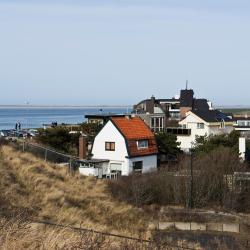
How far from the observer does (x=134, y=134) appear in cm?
3406

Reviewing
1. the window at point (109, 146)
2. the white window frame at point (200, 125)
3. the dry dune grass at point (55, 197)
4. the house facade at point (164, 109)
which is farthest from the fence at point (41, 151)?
the white window frame at point (200, 125)

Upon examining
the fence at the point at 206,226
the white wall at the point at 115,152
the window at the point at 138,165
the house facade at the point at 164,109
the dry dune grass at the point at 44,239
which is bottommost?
the fence at the point at 206,226

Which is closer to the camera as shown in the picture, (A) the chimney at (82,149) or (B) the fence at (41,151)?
(B) the fence at (41,151)

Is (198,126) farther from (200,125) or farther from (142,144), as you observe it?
(142,144)

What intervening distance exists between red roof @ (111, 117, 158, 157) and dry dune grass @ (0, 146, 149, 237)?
15.6 m

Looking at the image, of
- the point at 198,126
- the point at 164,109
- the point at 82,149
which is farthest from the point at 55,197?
the point at 164,109

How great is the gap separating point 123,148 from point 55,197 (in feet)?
64.5

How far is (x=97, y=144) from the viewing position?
35.0m

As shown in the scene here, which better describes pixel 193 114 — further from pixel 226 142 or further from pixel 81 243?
pixel 81 243

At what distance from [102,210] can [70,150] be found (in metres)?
21.2

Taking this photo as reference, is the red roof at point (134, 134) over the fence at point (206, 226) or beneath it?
over

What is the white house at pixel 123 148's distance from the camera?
109 ft

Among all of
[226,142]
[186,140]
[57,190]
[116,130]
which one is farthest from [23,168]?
[186,140]

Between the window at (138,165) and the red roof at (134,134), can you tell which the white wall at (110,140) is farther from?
the window at (138,165)
